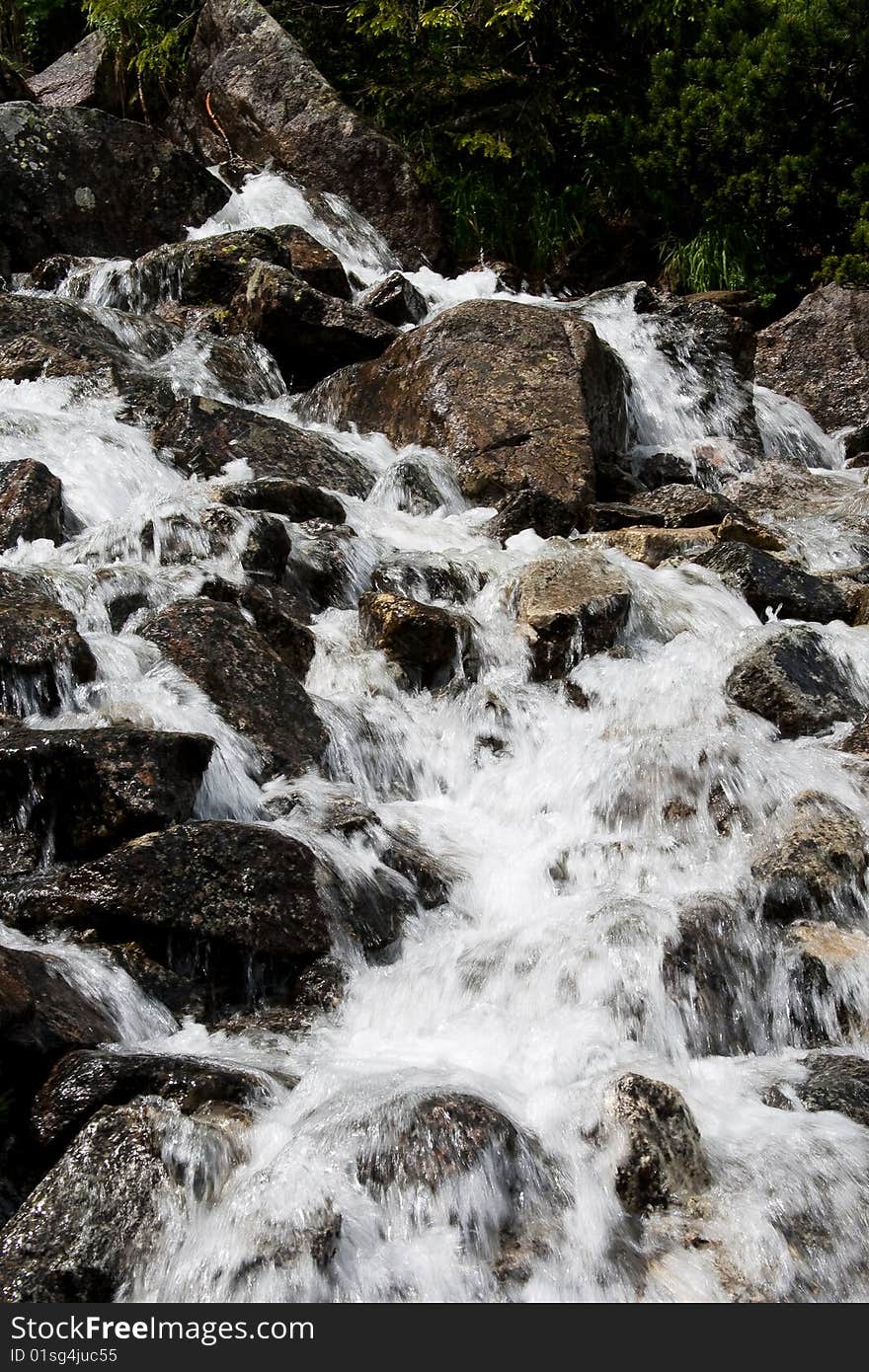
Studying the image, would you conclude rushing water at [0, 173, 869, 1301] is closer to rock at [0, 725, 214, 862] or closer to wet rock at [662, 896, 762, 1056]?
wet rock at [662, 896, 762, 1056]

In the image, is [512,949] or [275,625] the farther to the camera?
[275,625]


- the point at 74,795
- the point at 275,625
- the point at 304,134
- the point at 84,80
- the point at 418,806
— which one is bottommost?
the point at 418,806

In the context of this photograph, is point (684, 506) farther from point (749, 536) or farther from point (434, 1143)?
point (434, 1143)

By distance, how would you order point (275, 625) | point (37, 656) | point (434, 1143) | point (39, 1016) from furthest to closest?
1. point (275, 625)
2. point (37, 656)
3. point (39, 1016)
4. point (434, 1143)

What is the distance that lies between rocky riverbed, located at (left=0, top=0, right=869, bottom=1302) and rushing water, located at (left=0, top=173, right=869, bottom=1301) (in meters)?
0.02

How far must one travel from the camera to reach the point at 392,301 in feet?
38.7

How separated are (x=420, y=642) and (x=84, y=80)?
13.5m

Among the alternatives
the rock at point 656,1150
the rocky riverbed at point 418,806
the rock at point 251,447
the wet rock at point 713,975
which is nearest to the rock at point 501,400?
the rocky riverbed at point 418,806

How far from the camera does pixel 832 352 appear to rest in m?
12.2

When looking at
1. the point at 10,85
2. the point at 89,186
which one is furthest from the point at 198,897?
the point at 10,85

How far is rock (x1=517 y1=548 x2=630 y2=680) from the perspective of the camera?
680cm

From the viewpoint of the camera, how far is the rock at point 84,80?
1631cm

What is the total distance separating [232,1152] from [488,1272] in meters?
0.77

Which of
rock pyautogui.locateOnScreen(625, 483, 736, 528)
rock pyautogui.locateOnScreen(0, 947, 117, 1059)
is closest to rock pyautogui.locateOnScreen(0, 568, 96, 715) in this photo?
rock pyautogui.locateOnScreen(0, 947, 117, 1059)
